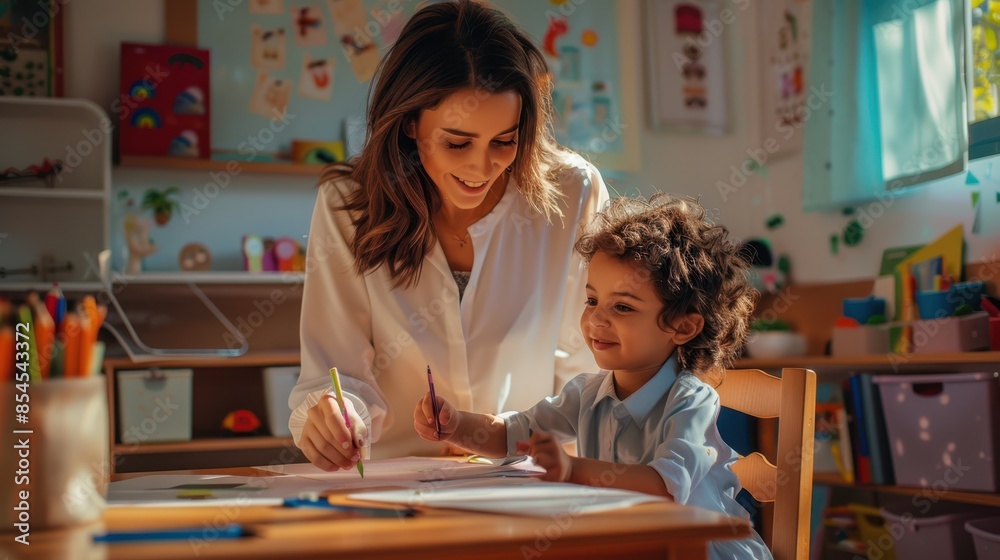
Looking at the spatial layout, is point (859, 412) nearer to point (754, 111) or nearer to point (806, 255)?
point (806, 255)

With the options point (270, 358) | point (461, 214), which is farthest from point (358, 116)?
point (461, 214)

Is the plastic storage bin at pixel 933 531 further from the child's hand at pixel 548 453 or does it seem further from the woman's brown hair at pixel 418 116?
the child's hand at pixel 548 453

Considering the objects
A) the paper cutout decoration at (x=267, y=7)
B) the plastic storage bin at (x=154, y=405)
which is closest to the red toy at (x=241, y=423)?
the plastic storage bin at (x=154, y=405)

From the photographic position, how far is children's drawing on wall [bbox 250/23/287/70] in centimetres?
Answer: 352

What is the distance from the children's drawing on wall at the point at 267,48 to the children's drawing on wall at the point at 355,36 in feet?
0.73

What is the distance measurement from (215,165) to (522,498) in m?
2.84

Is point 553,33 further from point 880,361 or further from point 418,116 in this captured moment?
point 418,116

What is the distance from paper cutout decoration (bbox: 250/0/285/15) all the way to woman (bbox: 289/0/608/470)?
2.10 metres

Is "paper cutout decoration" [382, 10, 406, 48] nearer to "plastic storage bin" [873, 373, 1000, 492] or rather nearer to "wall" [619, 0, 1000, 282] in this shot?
"wall" [619, 0, 1000, 282]

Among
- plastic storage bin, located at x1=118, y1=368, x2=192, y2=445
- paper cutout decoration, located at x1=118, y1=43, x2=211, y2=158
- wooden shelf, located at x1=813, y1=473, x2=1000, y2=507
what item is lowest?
wooden shelf, located at x1=813, y1=473, x2=1000, y2=507

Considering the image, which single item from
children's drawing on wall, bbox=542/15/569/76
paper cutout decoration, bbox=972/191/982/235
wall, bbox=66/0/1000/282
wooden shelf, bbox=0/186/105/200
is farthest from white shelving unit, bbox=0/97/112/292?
paper cutout decoration, bbox=972/191/982/235

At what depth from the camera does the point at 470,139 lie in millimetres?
1444

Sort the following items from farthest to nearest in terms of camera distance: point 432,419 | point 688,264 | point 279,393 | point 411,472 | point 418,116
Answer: point 279,393 < point 418,116 < point 688,264 < point 432,419 < point 411,472

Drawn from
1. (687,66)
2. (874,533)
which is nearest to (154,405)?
(874,533)
